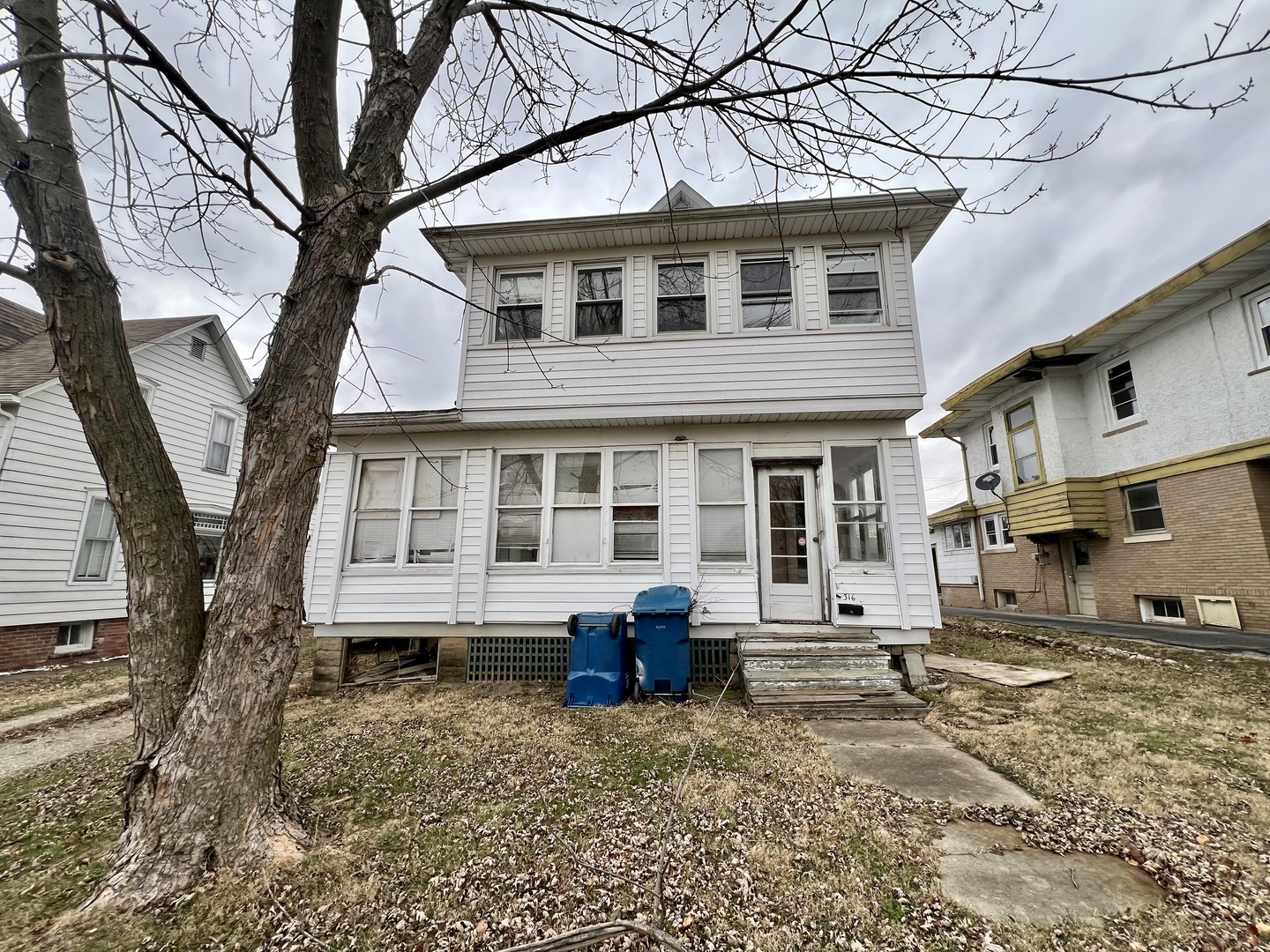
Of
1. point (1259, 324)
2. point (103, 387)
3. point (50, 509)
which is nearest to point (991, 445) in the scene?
point (1259, 324)

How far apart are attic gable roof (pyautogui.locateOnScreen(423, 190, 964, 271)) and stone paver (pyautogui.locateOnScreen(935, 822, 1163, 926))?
6.19 meters

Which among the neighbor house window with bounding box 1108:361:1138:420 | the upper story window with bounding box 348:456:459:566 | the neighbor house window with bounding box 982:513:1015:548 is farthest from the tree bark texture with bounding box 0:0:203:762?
the neighbor house window with bounding box 982:513:1015:548

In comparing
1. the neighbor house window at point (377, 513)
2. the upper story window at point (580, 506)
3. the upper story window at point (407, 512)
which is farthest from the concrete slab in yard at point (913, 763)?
the neighbor house window at point (377, 513)

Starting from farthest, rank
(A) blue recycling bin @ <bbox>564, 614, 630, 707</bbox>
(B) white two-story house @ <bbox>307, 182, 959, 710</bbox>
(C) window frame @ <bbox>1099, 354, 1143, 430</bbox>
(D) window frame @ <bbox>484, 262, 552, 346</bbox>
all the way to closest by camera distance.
Result: (C) window frame @ <bbox>1099, 354, 1143, 430</bbox> → (D) window frame @ <bbox>484, 262, 552, 346</bbox> → (B) white two-story house @ <bbox>307, 182, 959, 710</bbox> → (A) blue recycling bin @ <bbox>564, 614, 630, 707</bbox>

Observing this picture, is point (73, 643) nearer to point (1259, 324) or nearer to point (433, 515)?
point (433, 515)

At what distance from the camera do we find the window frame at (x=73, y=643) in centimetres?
905

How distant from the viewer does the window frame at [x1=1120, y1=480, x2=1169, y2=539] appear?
32.2 ft

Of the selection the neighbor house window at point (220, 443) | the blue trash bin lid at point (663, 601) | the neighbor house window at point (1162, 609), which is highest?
the neighbor house window at point (220, 443)

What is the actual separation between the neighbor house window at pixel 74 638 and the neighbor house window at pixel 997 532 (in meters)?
21.8

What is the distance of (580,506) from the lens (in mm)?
6809

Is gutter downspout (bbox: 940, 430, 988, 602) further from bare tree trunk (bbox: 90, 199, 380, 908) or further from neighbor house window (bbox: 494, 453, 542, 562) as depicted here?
bare tree trunk (bbox: 90, 199, 380, 908)

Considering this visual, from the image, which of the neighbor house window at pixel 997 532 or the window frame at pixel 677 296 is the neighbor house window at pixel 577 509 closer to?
the window frame at pixel 677 296

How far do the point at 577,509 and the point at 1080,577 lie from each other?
1293 centimetres

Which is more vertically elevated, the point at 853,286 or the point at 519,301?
the point at 519,301
